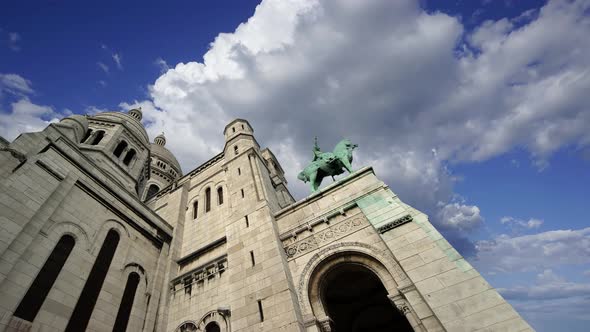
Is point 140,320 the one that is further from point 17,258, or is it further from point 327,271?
point 327,271

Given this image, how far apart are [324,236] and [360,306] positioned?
7186 mm

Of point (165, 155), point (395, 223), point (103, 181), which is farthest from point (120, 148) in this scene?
point (395, 223)

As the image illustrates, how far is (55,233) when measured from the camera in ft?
34.0

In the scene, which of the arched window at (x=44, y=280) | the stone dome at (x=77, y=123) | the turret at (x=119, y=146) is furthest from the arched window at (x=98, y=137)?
the arched window at (x=44, y=280)

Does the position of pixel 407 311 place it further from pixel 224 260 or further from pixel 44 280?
pixel 44 280

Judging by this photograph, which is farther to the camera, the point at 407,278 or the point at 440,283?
the point at 407,278

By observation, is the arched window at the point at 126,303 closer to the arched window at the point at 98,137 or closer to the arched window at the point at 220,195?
the arched window at the point at 220,195

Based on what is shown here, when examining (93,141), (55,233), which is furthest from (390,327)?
(93,141)

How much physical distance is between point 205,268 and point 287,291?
221 inches

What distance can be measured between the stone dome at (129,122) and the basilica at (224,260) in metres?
7.46

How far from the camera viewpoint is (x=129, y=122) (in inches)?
1035

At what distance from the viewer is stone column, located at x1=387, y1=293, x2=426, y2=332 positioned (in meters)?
8.23

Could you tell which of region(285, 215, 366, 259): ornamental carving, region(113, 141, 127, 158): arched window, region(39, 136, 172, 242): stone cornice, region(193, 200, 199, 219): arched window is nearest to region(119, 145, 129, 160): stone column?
region(113, 141, 127, 158): arched window

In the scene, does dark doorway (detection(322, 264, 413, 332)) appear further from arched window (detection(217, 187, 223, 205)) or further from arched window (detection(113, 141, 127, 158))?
arched window (detection(113, 141, 127, 158))
